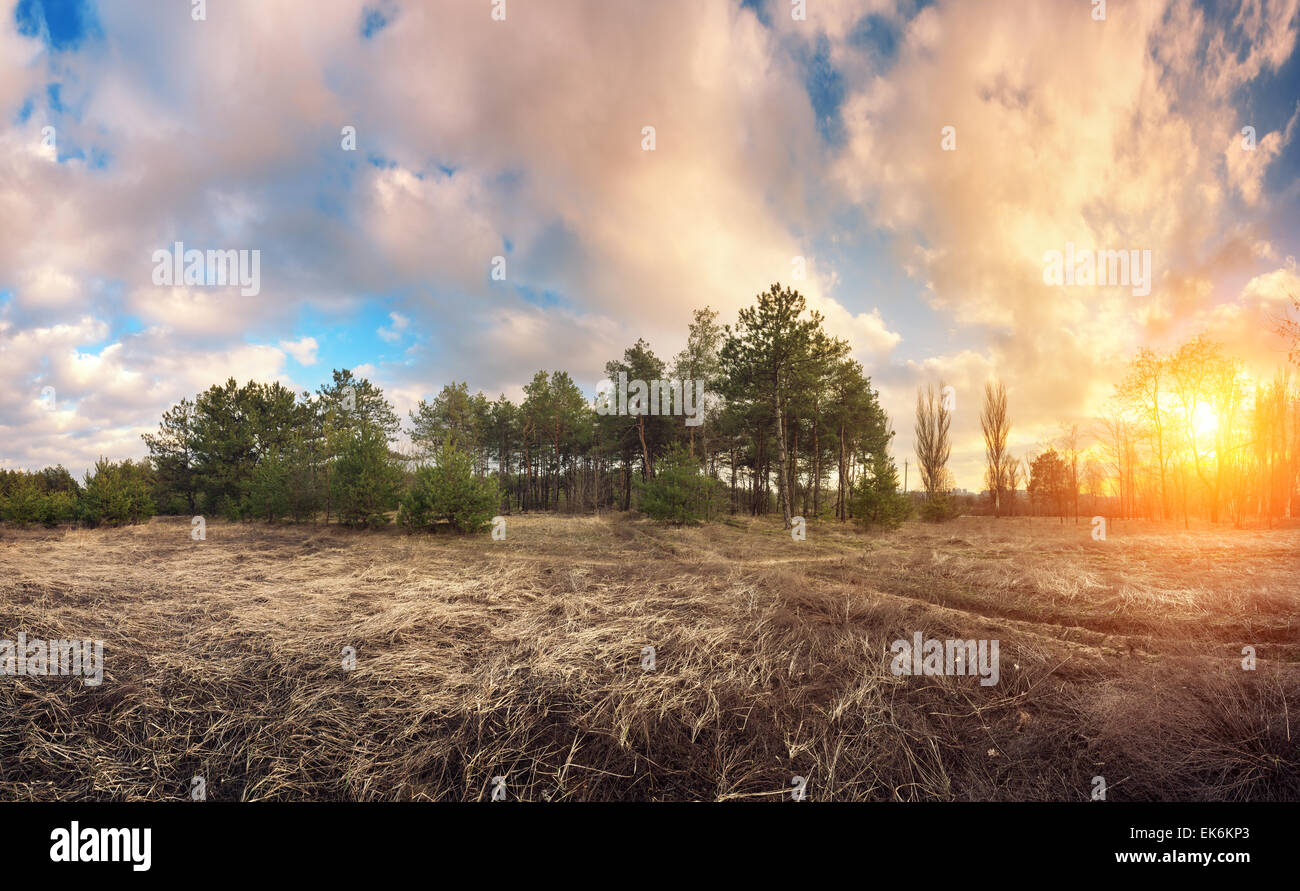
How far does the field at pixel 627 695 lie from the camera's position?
9.73 feet

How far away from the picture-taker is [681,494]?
20.5 m

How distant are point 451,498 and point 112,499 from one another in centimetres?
1808

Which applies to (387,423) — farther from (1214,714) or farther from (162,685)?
(1214,714)

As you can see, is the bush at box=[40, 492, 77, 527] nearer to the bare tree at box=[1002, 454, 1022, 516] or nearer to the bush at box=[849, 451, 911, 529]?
the bush at box=[849, 451, 911, 529]

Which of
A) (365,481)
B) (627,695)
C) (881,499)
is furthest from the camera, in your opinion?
(881,499)

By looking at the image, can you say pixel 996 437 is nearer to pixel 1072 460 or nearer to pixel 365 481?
pixel 1072 460

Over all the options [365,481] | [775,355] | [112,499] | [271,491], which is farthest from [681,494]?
[112,499]

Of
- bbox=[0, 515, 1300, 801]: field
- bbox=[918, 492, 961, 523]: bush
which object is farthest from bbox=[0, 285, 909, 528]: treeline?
bbox=[0, 515, 1300, 801]: field

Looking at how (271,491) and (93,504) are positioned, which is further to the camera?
(271,491)

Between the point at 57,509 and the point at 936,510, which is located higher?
the point at 57,509

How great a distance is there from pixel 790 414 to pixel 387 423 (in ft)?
115

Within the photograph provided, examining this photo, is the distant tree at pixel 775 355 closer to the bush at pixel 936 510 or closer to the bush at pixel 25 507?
the bush at pixel 936 510

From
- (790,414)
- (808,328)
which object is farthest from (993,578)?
(790,414)
